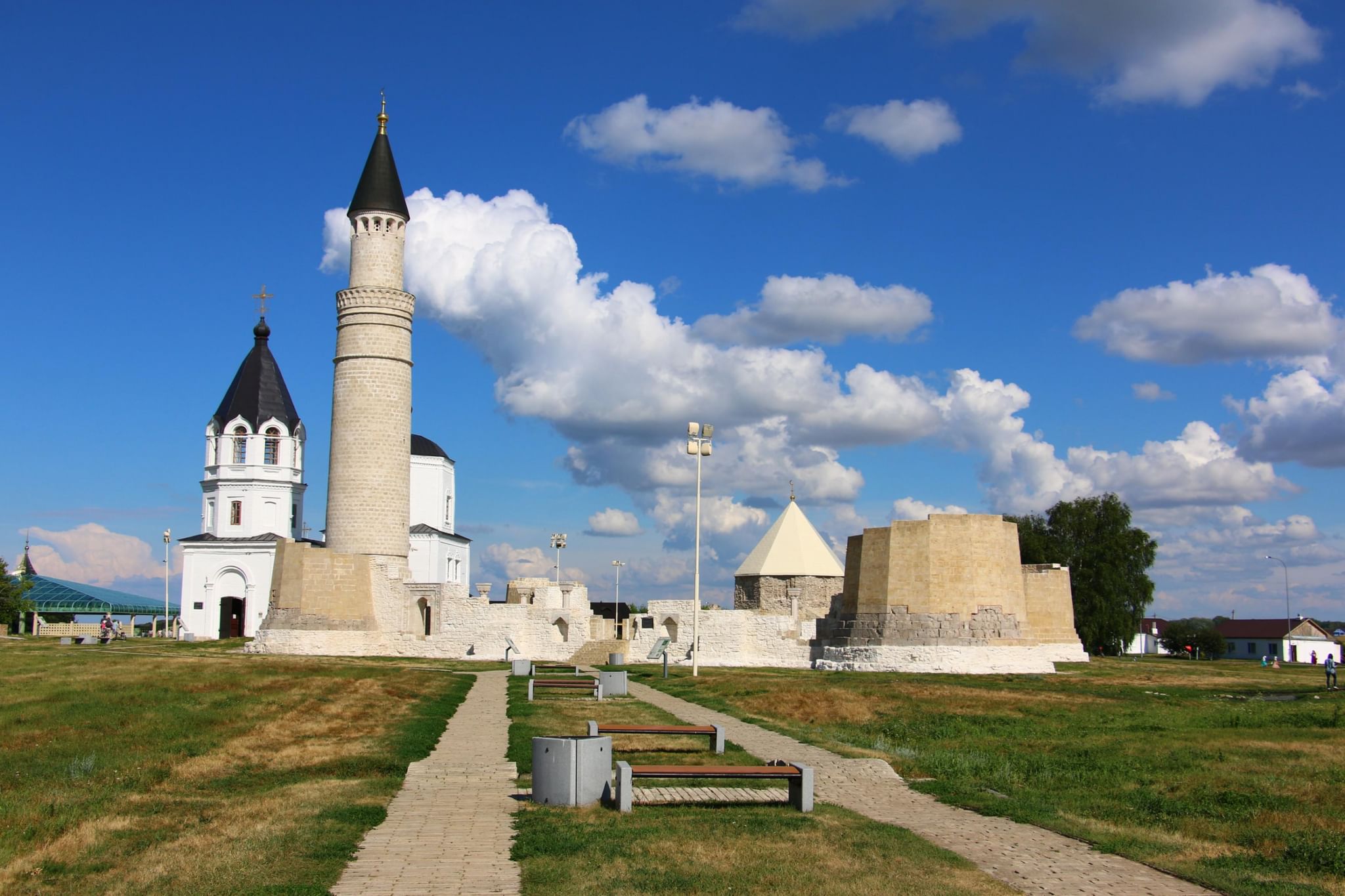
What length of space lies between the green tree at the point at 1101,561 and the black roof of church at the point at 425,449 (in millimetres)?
30609

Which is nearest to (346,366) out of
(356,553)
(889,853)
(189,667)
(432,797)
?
(356,553)

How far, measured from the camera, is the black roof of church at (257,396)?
5491cm

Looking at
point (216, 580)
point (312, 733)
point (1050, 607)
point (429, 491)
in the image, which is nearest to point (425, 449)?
point (429, 491)

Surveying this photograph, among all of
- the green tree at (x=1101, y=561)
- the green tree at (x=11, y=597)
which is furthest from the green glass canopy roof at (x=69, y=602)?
the green tree at (x=1101, y=561)

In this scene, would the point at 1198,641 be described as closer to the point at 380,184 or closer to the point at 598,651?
the point at 598,651

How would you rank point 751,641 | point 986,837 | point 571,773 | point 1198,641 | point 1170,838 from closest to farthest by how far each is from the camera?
point 986,837, point 1170,838, point 571,773, point 751,641, point 1198,641

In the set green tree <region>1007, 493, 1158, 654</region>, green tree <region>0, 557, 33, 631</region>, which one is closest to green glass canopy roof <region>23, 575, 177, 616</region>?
green tree <region>0, 557, 33, 631</region>

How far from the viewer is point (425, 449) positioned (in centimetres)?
6241

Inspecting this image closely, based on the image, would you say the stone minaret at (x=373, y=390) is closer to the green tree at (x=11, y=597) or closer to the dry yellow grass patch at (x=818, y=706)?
the dry yellow grass patch at (x=818, y=706)

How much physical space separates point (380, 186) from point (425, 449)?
2065 cm

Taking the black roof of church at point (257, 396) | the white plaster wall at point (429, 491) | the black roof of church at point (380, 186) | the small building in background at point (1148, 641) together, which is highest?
the black roof of church at point (380, 186)

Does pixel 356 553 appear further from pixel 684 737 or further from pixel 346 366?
pixel 684 737

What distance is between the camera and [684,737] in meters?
16.7

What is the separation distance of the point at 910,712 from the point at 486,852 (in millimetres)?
13514
